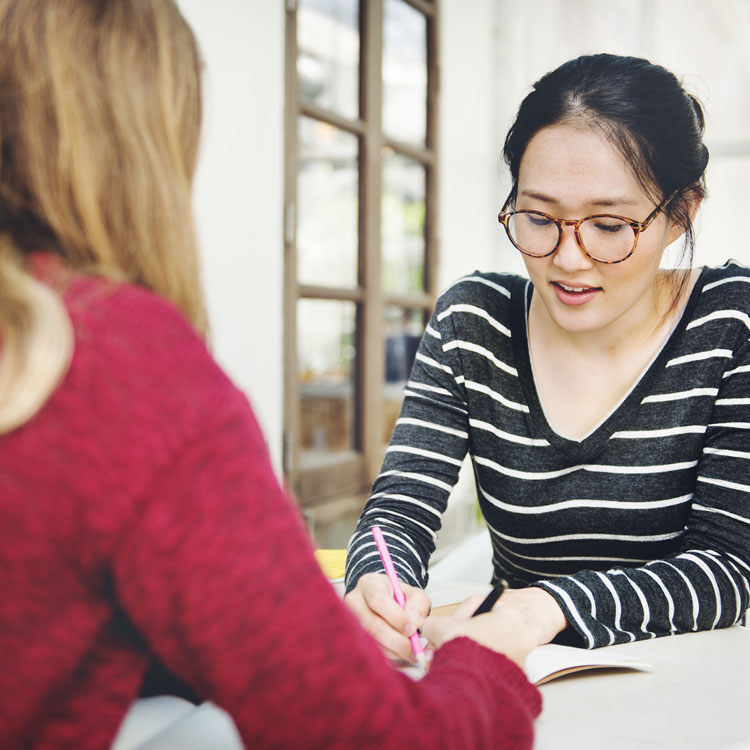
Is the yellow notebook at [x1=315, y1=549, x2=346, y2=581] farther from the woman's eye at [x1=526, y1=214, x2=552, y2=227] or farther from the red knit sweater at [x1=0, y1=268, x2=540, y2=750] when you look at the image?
the red knit sweater at [x1=0, y1=268, x2=540, y2=750]

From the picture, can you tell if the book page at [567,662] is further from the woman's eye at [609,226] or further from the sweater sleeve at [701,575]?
the woman's eye at [609,226]

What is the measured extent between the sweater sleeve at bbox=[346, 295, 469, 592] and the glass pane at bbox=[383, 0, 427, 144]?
255cm

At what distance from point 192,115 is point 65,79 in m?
0.10

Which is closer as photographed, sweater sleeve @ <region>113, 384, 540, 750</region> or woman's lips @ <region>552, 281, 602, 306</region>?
sweater sleeve @ <region>113, 384, 540, 750</region>

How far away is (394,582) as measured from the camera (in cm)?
96

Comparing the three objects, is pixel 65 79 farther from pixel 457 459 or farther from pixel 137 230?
pixel 457 459

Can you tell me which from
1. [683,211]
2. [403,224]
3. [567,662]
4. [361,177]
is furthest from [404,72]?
[567,662]

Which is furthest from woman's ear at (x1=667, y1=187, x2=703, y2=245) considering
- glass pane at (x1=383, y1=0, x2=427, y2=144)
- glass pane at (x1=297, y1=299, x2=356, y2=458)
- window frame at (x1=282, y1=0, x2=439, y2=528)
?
glass pane at (x1=383, y1=0, x2=427, y2=144)

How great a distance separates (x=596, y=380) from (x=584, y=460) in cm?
14

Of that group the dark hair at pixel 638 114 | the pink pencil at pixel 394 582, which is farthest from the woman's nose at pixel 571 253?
the pink pencil at pixel 394 582

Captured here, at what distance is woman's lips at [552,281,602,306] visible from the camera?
118 cm

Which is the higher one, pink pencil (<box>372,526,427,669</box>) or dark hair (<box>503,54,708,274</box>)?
dark hair (<box>503,54,708,274</box>)

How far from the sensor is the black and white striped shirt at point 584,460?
1077 millimetres

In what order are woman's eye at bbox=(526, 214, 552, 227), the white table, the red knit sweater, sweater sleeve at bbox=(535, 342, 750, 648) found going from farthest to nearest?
woman's eye at bbox=(526, 214, 552, 227) → sweater sleeve at bbox=(535, 342, 750, 648) → the white table → the red knit sweater
